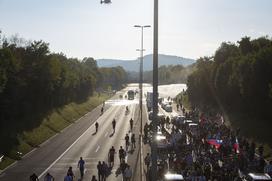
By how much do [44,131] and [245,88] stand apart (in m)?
23.8

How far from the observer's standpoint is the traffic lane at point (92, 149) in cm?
3446

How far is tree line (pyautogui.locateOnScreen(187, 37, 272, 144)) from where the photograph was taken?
52.3m

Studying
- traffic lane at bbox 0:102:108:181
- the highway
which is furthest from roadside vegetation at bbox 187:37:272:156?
traffic lane at bbox 0:102:108:181

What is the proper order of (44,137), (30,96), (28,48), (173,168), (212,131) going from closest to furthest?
(173,168)
(212,131)
(44,137)
(30,96)
(28,48)

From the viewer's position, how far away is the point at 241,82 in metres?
57.5

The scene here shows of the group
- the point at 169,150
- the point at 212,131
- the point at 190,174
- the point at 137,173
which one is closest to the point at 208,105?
the point at 212,131

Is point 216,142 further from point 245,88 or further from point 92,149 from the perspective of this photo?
point 245,88

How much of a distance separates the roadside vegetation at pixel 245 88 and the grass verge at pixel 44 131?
21.4m

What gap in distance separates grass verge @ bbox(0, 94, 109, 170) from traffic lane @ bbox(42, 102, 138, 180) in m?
3.64

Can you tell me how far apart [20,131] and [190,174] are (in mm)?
24810

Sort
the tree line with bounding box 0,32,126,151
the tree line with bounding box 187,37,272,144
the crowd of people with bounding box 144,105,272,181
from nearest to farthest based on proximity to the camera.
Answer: the crowd of people with bounding box 144,105,272,181
the tree line with bounding box 0,32,126,151
the tree line with bounding box 187,37,272,144

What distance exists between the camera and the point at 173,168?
3030 cm

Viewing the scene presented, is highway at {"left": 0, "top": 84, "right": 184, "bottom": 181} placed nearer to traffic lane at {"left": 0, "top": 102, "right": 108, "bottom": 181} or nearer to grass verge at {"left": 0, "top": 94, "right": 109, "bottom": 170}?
traffic lane at {"left": 0, "top": 102, "right": 108, "bottom": 181}

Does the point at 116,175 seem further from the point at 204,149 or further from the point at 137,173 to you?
the point at 204,149
